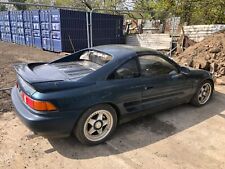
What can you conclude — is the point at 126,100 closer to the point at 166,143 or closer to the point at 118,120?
the point at 118,120

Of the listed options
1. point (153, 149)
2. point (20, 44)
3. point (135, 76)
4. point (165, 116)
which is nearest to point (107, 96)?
point (135, 76)

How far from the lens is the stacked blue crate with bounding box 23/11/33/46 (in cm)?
1519

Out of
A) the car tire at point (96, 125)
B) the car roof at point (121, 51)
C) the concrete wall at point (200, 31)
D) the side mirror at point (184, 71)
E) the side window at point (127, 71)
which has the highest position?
the concrete wall at point (200, 31)

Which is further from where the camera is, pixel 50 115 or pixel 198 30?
pixel 198 30

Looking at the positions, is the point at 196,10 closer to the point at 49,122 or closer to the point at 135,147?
the point at 135,147

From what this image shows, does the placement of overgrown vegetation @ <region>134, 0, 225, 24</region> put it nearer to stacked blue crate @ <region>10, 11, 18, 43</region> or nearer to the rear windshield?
the rear windshield

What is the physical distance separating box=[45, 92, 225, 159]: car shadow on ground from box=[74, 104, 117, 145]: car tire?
135mm

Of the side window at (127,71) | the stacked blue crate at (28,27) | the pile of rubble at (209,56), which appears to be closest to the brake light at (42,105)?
the side window at (127,71)

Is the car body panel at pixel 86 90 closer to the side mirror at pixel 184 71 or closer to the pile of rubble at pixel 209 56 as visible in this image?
the side mirror at pixel 184 71

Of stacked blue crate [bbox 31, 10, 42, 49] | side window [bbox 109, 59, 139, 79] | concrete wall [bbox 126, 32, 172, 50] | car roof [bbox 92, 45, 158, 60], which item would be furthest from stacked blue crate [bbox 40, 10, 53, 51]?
side window [bbox 109, 59, 139, 79]

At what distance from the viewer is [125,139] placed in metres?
3.84

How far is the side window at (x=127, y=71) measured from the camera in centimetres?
371

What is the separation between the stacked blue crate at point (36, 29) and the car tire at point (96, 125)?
12279 millimetres

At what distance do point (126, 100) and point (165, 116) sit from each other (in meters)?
1.36
